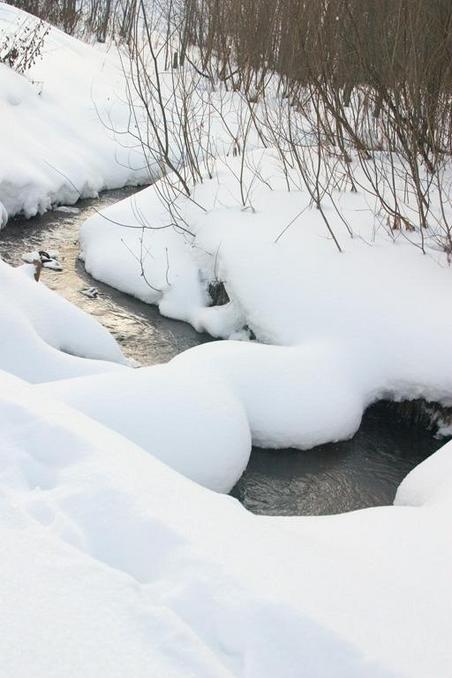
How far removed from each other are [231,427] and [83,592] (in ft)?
7.88

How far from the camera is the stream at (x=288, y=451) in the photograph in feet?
13.8

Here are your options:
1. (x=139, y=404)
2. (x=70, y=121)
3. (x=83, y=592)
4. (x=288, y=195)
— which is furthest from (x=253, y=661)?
(x=70, y=121)

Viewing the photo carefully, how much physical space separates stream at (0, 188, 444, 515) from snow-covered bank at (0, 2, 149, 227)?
742mm

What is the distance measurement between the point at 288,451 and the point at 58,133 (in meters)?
5.73

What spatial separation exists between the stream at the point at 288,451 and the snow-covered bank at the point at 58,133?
2.44ft

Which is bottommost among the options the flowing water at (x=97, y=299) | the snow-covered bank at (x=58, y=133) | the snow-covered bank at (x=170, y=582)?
the flowing water at (x=97, y=299)

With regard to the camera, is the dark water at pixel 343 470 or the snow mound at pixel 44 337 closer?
the dark water at pixel 343 470

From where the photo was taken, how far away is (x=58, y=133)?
8.90m

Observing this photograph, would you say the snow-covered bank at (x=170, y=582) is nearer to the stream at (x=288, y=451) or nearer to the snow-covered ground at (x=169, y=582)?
the snow-covered ground at (x=169, y=582)

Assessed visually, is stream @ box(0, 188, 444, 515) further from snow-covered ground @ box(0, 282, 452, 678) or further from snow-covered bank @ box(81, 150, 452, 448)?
snow-covered ground @ box(0, 282, 452, 678)

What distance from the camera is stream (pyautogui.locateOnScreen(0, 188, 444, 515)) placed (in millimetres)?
4199

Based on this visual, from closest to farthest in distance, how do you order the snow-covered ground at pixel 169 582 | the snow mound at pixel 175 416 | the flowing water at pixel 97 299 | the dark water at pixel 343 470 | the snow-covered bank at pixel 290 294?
1. the snow-covered ground at pixel 169 582
2. the snow mound at pixel 175 416
3. the dark water at pixel 343 470
4. the snow-covered bank at pixel 290 294
5. the flowing water at pixel 97 299

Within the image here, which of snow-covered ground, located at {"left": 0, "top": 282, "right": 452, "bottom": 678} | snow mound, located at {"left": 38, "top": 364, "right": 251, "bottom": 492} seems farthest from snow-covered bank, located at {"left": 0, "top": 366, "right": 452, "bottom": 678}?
snow mound, located at {"left": 38, "top": 364, "right": 251, "bottom": 492}

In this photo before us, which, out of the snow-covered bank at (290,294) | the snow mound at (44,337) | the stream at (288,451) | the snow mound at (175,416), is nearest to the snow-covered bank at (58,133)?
the stream at (288,451)
